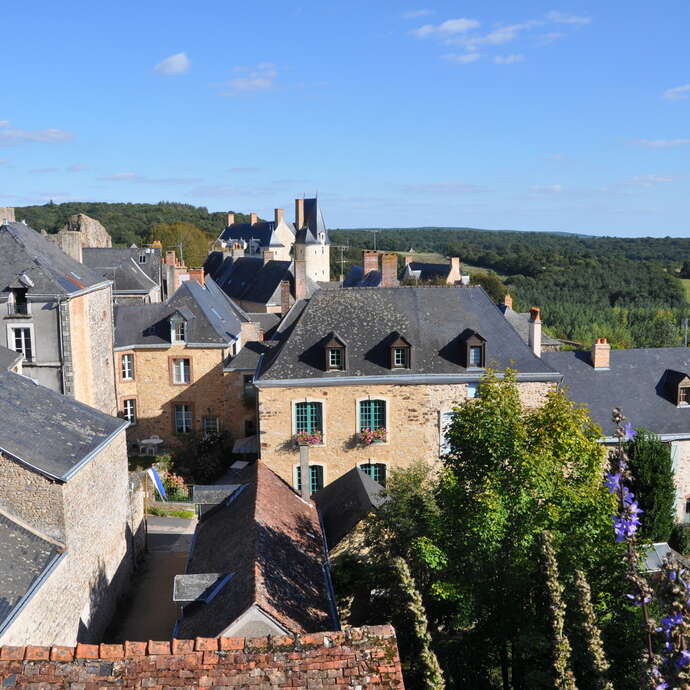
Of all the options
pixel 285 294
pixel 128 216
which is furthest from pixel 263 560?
pixel 128 216

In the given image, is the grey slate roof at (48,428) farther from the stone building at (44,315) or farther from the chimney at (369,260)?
the chimney at (369,260)

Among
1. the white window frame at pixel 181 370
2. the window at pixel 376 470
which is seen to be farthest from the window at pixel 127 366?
the window at pixel 376 470

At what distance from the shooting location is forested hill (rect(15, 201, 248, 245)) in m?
103

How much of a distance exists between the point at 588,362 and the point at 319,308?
10325 millimetres

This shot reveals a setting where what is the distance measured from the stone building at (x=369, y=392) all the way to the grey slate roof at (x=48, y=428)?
6.32m

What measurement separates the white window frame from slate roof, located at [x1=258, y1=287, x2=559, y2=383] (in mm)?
6449

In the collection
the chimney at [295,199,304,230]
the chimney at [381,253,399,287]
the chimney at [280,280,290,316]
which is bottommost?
the chimney at [280,280,290,316]

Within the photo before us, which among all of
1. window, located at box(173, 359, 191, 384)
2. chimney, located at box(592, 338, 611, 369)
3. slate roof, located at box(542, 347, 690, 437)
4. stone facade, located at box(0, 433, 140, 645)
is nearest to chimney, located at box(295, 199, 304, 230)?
window, located at box(173, 359, 191, 384)

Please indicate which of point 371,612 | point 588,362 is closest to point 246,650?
point 371,612

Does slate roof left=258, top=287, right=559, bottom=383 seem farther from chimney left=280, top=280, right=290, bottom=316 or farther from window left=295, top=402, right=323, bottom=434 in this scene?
chimney left=280, top=280, right=290, bottom=316

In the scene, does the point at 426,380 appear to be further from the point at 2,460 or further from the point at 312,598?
the point at 2,460

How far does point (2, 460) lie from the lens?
1215 centimetres

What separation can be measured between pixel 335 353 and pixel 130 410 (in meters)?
11.1

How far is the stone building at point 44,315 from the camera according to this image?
22109 mm
